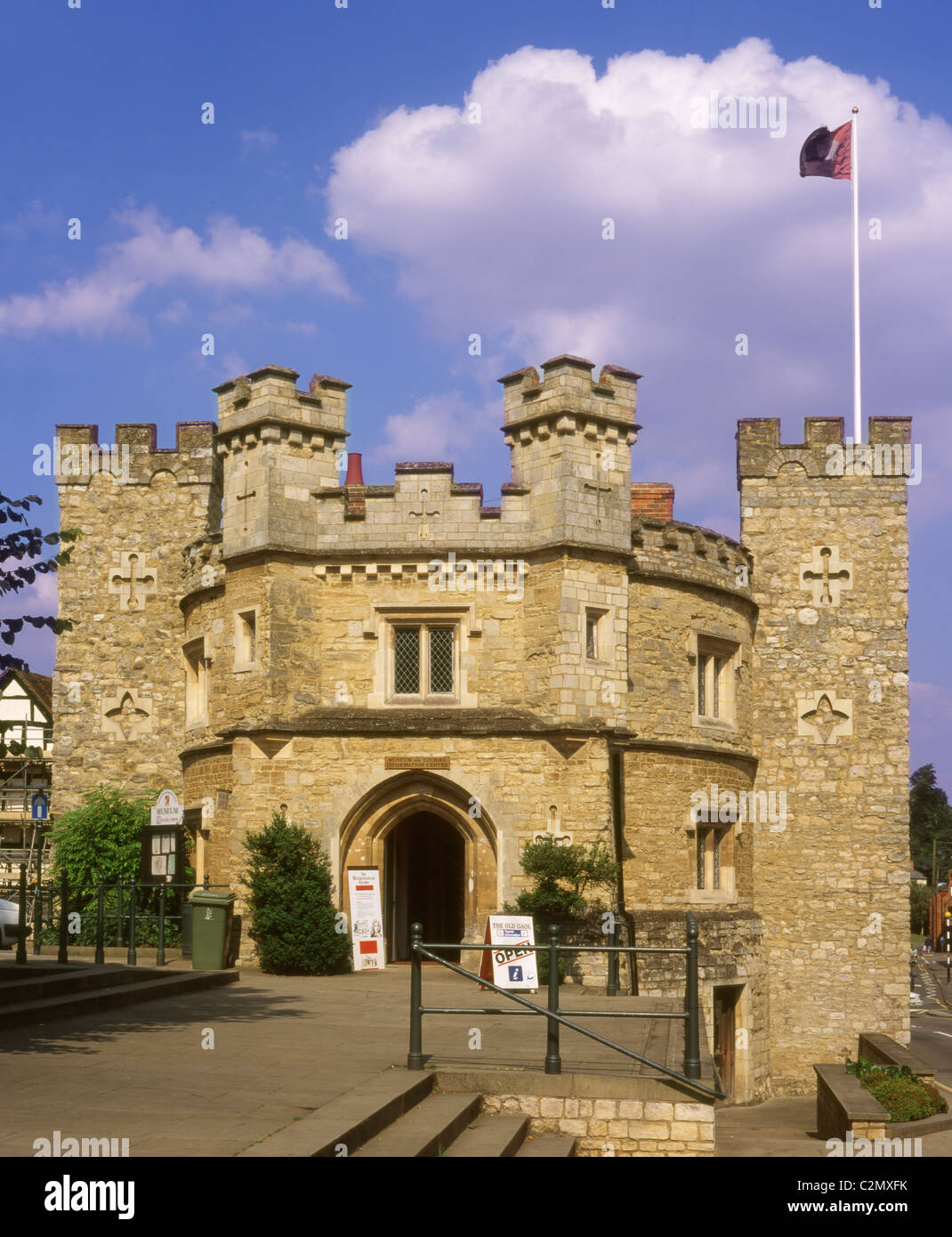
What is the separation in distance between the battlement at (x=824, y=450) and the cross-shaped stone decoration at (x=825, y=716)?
4.36 m

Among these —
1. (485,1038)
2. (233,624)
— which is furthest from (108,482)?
(485,1038)

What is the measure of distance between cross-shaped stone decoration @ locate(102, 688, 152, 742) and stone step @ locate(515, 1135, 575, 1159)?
61.1ft

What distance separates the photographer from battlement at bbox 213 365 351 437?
21375 mm

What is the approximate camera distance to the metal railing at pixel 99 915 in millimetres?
17891

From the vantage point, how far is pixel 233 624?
21828 mm

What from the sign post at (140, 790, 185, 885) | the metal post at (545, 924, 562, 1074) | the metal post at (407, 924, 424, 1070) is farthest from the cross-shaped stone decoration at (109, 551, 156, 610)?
the metal post at (545, 924, 562, 1074)

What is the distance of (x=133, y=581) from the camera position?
90.8 feet

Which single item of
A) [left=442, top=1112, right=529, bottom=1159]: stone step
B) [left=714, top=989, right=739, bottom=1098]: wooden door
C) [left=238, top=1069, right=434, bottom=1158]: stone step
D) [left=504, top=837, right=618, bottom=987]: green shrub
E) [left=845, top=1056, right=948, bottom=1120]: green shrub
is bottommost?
[left=714, top=989, right=739, bottom=1098]: wooden door

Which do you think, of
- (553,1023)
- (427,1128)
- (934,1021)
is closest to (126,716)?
(553,1023)

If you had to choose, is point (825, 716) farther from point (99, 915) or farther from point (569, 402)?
point (99, 915)

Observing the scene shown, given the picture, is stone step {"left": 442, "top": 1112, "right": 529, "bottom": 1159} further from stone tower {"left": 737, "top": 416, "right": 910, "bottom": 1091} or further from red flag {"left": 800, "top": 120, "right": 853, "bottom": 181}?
red flag {"left": 800, "top": 120, "right": 853, "bottom": 181}

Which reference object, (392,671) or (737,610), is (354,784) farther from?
(737,610)

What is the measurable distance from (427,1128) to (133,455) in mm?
21362
